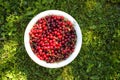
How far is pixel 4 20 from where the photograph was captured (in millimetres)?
3873

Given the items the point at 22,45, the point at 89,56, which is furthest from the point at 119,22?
the point at 22,45

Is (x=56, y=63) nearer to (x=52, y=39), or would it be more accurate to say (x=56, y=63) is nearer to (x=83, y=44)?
(x=52, y=39)

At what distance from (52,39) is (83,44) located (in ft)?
1.50

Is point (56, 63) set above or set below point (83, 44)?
below

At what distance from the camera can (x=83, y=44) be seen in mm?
3920

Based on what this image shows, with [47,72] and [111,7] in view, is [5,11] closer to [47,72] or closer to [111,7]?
[47,72]

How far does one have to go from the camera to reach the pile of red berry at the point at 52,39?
3643 mm

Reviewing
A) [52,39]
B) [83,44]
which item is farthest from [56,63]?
[83,44]

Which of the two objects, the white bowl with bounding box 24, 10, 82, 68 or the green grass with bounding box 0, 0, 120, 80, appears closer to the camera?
the white bowl with bounding box 24, 10, 82, 68

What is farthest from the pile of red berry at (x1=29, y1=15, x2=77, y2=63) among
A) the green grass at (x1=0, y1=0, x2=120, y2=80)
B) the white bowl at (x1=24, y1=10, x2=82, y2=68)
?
the green grass at (x1=0, y1=0, x2=120, y2=80)

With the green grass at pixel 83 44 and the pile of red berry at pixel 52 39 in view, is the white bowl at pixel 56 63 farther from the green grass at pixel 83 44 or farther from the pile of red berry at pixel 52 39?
the green grass at pixel 83 44

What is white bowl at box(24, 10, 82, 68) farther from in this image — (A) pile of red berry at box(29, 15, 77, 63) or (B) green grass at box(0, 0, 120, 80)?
(B) green grass at box(0, 0, 120, 80)

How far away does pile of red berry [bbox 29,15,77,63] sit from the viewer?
364 cm

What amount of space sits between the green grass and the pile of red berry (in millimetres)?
231
